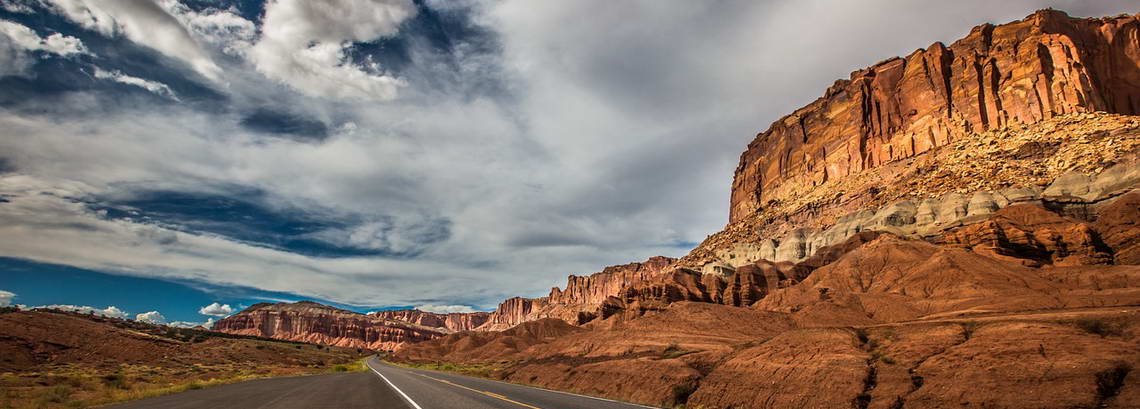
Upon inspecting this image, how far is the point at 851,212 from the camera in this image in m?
104

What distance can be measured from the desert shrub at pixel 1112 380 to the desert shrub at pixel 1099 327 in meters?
4.50

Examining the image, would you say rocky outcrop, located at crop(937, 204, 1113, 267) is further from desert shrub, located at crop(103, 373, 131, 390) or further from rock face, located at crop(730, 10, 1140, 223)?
desert shrub, located at crop(103, 373, 131, 390)

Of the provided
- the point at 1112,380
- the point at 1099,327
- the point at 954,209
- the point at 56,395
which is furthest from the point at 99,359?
the point at 954,209

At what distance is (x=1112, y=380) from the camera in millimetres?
14273

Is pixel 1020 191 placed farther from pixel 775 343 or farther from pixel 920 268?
pixel 775 343

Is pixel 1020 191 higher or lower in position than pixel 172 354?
higher

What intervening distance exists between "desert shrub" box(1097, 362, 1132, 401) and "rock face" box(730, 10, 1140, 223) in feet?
334

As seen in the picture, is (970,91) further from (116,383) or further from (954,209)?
(116,383)

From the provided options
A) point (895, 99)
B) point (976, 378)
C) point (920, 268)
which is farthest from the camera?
point (895, 99)

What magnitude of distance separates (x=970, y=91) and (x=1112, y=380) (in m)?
116

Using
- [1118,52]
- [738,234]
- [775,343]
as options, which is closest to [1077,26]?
[1118,52]

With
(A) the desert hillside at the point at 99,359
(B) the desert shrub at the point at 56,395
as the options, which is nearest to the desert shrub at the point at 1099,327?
(B) the desert shrub at the point at 56,395

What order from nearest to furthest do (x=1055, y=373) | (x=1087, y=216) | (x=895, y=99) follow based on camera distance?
(x=1055, y=373) → (x=1087, y=216) → (x=895, y=99)

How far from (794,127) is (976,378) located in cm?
15777
